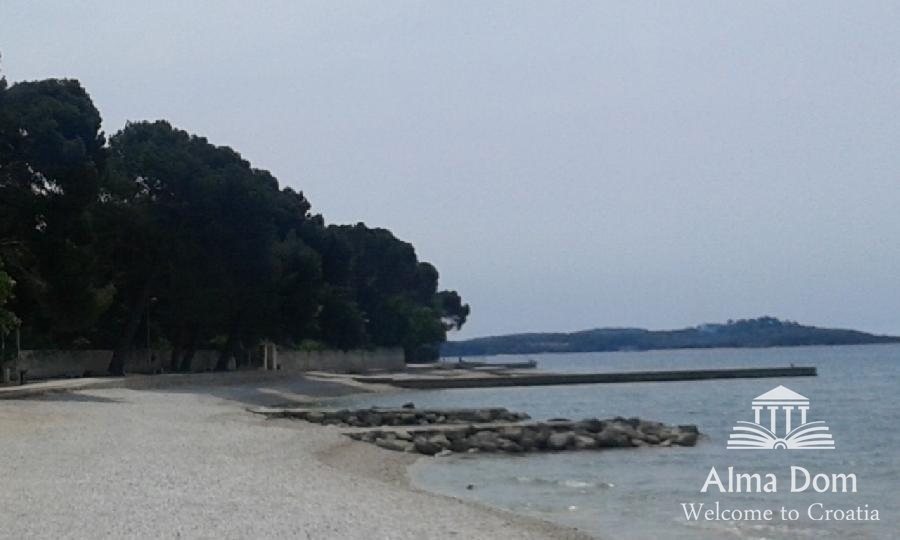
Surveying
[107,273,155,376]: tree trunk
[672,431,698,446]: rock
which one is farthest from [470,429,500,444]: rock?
[107,273,155,376]: tree trunk

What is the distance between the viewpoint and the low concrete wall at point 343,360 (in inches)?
3374

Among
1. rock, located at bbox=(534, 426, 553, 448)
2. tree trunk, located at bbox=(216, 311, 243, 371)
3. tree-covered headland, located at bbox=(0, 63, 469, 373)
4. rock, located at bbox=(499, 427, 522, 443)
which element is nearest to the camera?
rock, located at bbox=(534, 426, 553, 448)

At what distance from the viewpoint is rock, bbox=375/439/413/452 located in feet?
102

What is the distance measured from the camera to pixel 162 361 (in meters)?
67.9

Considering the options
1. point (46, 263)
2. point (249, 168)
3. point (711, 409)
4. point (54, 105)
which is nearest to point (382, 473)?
point (46, 263)

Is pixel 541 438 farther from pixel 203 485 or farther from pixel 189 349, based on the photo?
pixel 189 349

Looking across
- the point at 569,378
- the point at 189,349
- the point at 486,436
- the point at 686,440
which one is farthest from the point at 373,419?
the point at 569,378

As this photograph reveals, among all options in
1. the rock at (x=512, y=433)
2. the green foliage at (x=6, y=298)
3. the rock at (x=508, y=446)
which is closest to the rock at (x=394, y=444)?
the rock at (x=508, y=446)

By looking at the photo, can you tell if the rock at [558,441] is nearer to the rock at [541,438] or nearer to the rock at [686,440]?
the rock at [541,438]

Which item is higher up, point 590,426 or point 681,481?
point 590,426

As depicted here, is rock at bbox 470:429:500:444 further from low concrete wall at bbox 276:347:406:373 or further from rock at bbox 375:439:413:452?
low concrete wall at bbox 276:347:406:373

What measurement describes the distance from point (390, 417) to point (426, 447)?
9.88 metres

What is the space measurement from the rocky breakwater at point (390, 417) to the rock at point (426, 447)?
7025mm

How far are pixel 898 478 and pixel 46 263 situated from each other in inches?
1002
